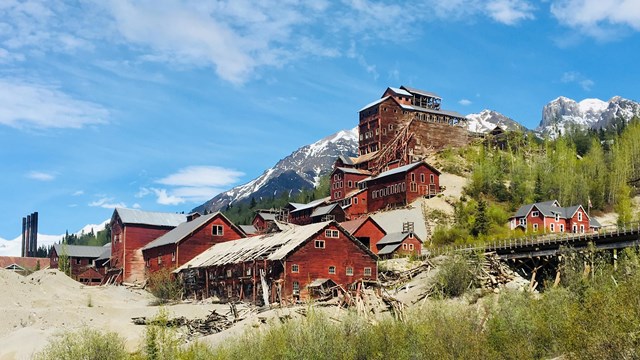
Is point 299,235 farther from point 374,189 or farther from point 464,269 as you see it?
point 374,189

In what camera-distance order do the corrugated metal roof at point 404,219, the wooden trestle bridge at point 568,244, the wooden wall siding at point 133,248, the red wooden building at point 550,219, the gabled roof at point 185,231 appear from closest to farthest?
the wooden trestle bridge at point 568,244
the gabled roof at point 185,231
the red wooden building at point 550,219
the wooden wall siding at point 133,248
the corrugated metal roof at point 404,219

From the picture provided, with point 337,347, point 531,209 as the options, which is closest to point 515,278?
point 337,347

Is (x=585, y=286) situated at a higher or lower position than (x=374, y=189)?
lower

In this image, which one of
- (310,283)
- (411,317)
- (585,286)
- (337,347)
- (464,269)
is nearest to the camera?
(337,347)

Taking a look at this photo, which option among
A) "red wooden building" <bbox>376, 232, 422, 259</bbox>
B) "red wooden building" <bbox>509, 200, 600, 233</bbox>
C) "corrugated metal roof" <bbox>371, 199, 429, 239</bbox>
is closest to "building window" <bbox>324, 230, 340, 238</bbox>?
"red wooden building" <bbox>376, 232, 422, 259</bbox>

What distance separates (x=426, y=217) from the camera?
84812 mm

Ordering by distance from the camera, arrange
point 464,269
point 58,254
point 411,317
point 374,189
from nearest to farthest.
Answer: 1. point 411,317
2. point 464,269
3. point 374,189
4. point 58,254

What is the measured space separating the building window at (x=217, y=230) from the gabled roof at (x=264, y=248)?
3491 millimetres

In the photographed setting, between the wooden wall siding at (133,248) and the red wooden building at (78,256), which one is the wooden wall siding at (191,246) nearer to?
the wooden wall siding at (133,248)

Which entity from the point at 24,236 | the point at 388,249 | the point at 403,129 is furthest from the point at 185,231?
the point at 24,236

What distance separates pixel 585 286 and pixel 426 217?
46.5 meters

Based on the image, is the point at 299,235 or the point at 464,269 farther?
the point at 299,235

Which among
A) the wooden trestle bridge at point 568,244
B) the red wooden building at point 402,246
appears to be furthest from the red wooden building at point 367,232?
the wooden trestle bridge at point 568,244

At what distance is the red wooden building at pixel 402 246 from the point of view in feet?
239
